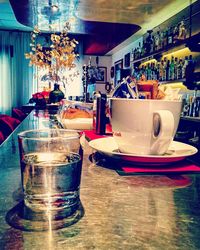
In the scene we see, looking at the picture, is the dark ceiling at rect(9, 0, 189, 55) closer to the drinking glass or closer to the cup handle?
the cup handle

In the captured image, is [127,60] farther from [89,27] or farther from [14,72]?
[14,72]

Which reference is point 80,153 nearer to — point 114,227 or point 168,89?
point 114,227

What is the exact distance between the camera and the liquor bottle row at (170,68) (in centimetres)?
462

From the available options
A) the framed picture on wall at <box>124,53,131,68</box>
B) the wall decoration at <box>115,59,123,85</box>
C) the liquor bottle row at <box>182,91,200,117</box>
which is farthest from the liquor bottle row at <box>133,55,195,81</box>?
the wall decoration at <box>115,59,123,85</box>

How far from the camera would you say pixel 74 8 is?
212 inches

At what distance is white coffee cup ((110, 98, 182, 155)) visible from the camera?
2.02ft

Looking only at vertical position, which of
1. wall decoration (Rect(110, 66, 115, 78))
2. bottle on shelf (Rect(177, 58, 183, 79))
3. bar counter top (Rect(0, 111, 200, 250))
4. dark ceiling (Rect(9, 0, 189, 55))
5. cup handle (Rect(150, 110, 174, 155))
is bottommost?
bar counter top (Rect(0, 111, 200, 250))

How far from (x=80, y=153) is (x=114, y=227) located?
6.8 inches

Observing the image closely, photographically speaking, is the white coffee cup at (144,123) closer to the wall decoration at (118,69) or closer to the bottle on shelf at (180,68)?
the bottle on shelf at (180,68)

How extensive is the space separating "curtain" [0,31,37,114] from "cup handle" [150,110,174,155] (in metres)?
8.36

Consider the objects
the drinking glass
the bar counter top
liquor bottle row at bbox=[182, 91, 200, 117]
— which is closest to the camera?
the bar counter top

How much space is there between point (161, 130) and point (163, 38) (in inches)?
208

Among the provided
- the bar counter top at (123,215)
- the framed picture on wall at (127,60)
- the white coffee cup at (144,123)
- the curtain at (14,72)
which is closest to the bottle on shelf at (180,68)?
the framed picture on wall at (127,60)

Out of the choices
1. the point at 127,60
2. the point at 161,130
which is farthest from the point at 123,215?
the point at 127,60
